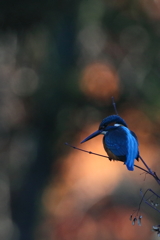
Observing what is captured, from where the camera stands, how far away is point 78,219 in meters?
7.63

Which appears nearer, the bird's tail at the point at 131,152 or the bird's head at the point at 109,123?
the bird's tail at the point at 131,152

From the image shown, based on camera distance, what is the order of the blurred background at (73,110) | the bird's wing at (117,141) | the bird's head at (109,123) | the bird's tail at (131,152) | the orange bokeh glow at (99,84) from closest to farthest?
the bird's tail at (131,152)
the bird's wing at (117,141)
the bird's head at (109,123)
the orange bokeh glow at (99,84)
the blurred background at (73,110)

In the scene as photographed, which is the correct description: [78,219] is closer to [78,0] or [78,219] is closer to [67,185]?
[67,185]

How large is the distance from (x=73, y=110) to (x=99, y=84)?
0.62 m

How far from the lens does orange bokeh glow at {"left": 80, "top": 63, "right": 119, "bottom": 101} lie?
23.7ft

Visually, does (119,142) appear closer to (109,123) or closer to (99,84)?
(109,123)

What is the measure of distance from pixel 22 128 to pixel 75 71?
135 cm

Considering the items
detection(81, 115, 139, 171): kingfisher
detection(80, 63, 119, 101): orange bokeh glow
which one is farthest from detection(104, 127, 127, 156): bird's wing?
detection(80, 63, 119, 101): orange bokeh glow

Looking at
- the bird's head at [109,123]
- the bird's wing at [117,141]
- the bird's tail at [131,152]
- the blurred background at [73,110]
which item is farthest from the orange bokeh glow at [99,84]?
the bird's tail at [131,152]

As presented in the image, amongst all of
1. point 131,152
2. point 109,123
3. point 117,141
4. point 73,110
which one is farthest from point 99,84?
point 131,152

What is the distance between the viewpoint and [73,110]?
24.5 ft

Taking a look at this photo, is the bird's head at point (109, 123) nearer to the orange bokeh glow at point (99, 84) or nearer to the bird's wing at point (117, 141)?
the bird's wing at point (117, 141)

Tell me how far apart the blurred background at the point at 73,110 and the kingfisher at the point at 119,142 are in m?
4.33

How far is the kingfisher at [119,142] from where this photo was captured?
2.60 m
